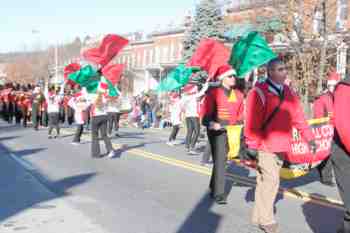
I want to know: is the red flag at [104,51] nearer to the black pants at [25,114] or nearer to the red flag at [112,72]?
the red flag at [112,72]

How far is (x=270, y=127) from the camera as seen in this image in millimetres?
6570

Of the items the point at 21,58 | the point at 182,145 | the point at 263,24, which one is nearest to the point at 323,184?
the point at 182,145

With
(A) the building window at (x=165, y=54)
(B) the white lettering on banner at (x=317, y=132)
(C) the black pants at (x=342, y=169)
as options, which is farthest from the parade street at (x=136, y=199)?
(A) the building window at (x=165, y=54)

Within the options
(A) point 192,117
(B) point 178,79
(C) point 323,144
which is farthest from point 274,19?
(C) point 323,144

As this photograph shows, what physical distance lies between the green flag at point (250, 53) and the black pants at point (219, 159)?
1.20 meters

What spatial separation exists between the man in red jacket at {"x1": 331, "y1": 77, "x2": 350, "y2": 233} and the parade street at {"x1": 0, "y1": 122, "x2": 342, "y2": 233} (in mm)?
1391

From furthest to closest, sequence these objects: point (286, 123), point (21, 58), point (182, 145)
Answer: point (21, 58) < point (182, 145) < point (286, 123)

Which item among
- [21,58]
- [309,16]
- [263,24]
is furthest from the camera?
[21,58]

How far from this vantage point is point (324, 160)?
334 inches

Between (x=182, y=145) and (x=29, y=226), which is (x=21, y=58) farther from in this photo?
(x=29, y=226)

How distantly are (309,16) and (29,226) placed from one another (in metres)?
19.2

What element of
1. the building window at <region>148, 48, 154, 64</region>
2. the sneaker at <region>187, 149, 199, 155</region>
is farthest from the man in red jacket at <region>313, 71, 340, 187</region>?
the building window at <region>148, 48, 154, 64</region>

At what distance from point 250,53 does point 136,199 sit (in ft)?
9.04

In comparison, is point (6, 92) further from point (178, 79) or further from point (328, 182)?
point (328, 182)
